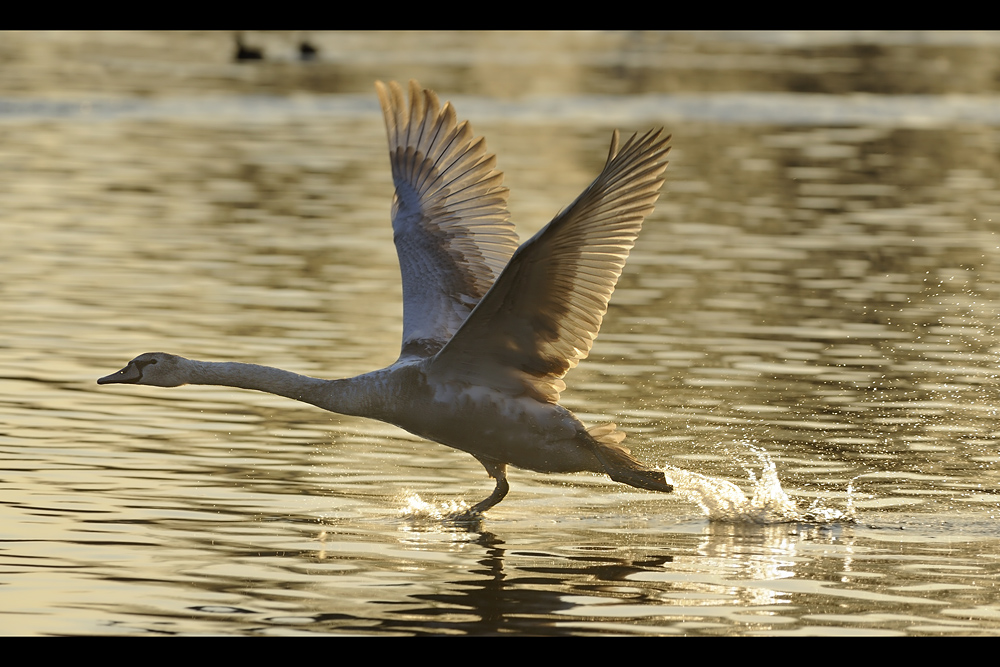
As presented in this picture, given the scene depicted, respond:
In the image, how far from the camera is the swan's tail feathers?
10.2 m

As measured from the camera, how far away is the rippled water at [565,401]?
8758 millimetres

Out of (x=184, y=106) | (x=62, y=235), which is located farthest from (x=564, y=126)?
(x=62, y=235)

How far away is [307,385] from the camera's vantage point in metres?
10.2

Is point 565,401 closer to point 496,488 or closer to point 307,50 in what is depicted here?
point 496,488

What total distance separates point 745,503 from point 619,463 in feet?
3.01

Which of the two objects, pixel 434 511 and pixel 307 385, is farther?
pixel 434 511

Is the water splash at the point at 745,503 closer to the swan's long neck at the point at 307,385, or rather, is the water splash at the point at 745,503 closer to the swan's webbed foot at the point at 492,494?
the swan's webbed foot at the point at 492,494

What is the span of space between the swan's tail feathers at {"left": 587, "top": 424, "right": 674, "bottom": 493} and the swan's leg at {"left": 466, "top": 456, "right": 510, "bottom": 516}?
671 mm

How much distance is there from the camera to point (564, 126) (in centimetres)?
3531

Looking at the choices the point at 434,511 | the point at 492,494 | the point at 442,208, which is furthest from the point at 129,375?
the point at 442,208

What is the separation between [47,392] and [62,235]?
814 centimetres
